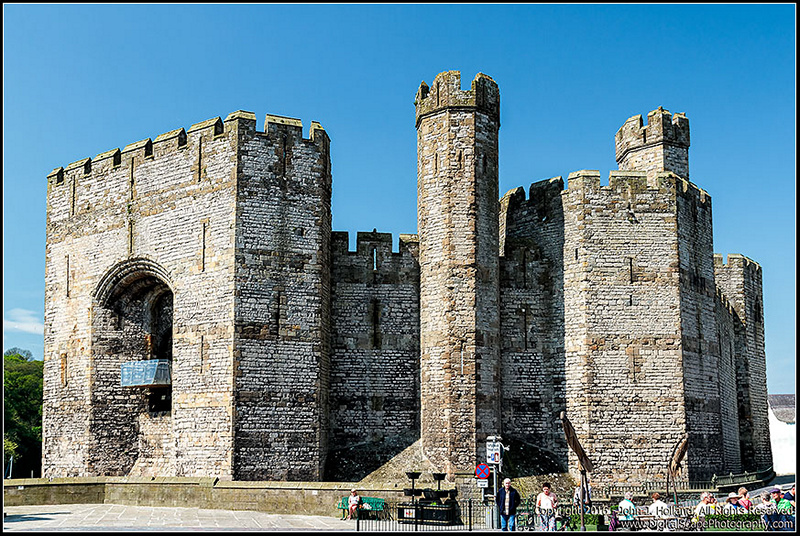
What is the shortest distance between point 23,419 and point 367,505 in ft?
116

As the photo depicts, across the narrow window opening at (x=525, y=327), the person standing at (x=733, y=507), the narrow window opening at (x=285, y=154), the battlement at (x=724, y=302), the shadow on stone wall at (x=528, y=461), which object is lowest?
the person standing at (x=733, y=507)

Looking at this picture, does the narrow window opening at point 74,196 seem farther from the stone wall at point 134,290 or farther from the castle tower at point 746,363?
the castle tower at point 746,363

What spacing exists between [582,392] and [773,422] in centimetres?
3512

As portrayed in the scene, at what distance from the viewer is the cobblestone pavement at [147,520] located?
1800cm

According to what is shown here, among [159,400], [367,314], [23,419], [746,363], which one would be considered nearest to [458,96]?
[367,314]

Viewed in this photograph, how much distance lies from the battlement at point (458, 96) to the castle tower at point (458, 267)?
0.03m

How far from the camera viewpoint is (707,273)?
28.9 metres

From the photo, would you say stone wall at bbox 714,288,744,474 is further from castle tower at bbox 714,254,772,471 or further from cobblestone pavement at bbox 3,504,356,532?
cobblestone pavement at bbox 3,504,356,532

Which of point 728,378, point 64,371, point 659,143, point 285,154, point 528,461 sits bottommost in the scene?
point 528,461

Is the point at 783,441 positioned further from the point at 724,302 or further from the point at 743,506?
the point at 743,506

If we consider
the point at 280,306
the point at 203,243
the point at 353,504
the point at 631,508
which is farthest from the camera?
the point at 203,243

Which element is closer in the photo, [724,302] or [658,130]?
[658,130]

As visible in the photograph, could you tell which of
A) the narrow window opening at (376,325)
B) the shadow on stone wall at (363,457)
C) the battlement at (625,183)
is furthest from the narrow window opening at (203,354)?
the battlement at (625,183)

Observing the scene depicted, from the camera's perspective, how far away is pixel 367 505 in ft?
66.9
